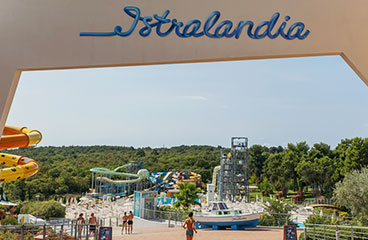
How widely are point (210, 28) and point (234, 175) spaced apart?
2690 centimetres

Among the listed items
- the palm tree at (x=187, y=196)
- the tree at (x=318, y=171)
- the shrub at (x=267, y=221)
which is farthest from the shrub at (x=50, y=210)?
the tree at (x=318, y=171)

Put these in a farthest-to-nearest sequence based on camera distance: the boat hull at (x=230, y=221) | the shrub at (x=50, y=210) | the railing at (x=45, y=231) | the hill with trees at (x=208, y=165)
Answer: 1. the hill with trees at (x=208, y=165)
2. the shrub at (x=50, y=210)
3. the boat hull at (x=230, y=221)
4. the railing at (x=45, y=231)

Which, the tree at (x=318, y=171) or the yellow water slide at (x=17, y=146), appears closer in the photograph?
the yellow water slide at (x=17, y=146)

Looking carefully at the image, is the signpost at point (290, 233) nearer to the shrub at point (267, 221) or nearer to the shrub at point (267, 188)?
the shrub at point (267, 221)

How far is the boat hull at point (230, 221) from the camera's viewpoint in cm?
1691

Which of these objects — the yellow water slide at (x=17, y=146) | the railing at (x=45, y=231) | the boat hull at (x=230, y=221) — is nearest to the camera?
the railing at (x=45, y=231)

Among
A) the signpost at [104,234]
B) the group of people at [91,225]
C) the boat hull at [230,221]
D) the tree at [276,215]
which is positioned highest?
the tree at [276,215]

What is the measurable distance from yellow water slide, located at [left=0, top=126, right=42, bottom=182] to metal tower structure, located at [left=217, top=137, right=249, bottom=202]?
1884 centimetres

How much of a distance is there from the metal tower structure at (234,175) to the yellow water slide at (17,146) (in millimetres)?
A: 18837

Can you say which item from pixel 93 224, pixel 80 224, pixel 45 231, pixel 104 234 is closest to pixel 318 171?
pixel 93 224

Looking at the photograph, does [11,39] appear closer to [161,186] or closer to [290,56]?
[290,56]

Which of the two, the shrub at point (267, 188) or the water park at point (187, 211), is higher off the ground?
the shrub at point (267, 188)

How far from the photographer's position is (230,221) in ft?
55.8

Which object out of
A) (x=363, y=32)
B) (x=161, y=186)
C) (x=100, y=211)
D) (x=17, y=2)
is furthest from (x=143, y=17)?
(x=161, y=186)
